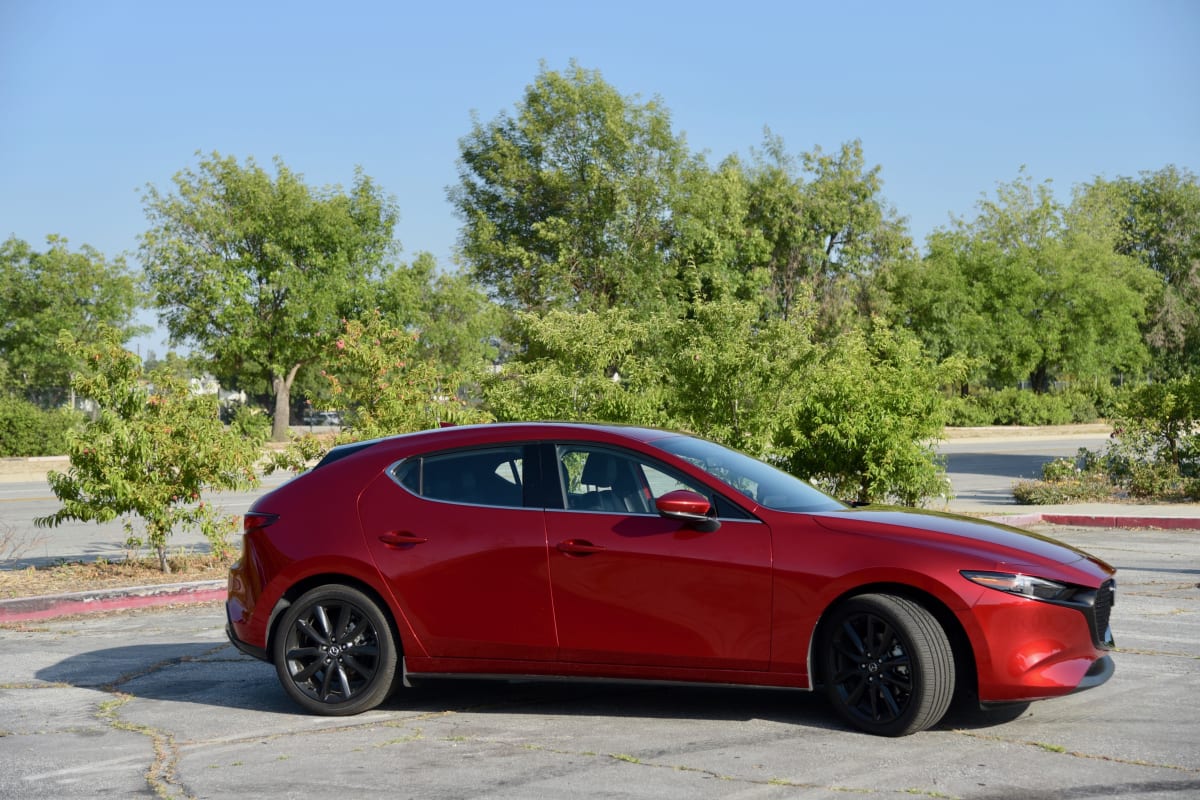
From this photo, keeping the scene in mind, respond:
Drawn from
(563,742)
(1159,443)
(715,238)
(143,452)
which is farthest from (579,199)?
(563,742)

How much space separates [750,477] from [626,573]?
91 centimetres

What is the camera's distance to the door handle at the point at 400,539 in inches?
268

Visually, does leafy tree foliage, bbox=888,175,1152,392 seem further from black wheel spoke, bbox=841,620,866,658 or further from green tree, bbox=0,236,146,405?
black wheel spoke, bbox=841,620,866,658

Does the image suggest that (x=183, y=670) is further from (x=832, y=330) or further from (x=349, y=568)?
(x=832, y=330)

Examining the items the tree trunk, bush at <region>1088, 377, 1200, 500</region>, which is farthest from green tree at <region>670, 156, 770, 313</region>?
bush at <region>1088, 377, 1200, 500</region>

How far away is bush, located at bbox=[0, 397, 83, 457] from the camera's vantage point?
3706 centimetres

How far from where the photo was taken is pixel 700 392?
615 inches

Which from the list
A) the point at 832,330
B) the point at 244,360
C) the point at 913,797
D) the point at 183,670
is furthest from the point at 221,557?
the point at 832,330

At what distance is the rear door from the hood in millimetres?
1533

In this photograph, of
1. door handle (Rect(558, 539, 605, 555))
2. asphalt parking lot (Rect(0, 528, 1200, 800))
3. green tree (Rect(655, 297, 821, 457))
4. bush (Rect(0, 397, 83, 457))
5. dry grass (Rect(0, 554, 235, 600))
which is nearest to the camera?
asphalt parking lot (Rect(0, 528, 1200, 800))

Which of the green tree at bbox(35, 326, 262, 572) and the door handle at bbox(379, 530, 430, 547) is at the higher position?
the green tree at bbox(35, 326, 262, 572)

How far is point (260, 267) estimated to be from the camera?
4716 cm

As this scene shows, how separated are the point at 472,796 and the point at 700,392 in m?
10.7

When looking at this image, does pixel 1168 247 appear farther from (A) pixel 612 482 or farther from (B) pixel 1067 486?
(A) pixel 612 482
